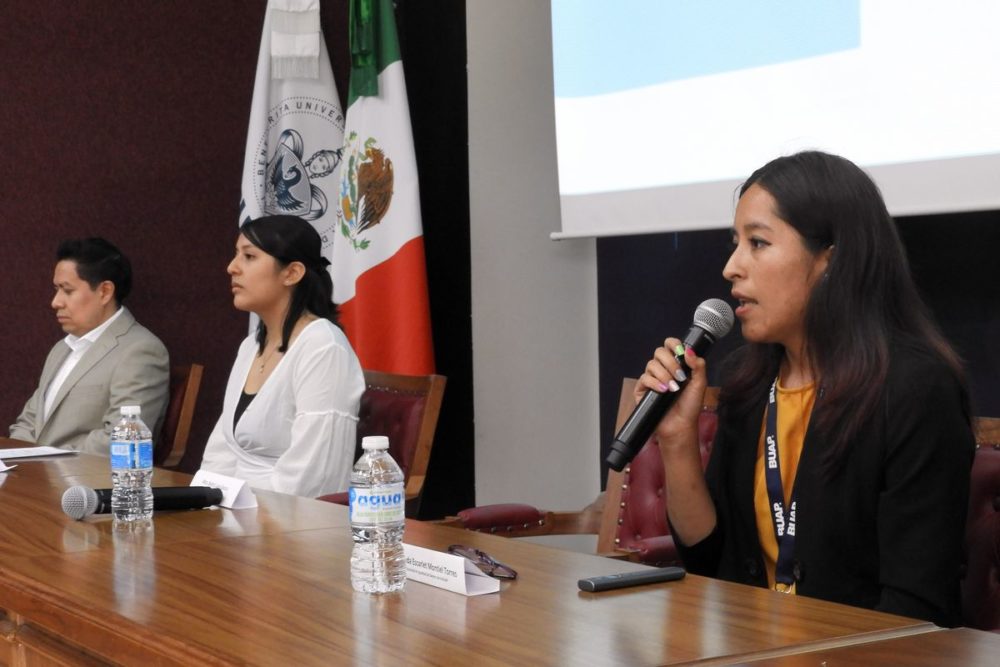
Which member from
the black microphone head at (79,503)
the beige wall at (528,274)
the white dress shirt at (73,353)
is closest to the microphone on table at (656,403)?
the black microphone head at (79,503)

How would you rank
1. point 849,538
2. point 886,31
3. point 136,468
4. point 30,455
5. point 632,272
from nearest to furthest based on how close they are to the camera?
1. point 849,538
2. point 136,468
3. point 886,31
4. point 30,455
5. point 632,272

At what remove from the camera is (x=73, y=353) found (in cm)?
420

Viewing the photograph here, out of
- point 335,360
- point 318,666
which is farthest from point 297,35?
point 318,666

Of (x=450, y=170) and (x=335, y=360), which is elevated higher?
(x=450, y=170)

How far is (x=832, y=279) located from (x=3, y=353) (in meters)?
3.56

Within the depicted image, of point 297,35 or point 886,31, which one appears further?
point 297,35

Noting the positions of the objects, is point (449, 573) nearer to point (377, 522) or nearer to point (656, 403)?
point (377, 522)

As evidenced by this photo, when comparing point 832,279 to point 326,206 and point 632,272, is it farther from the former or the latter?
point 326,206

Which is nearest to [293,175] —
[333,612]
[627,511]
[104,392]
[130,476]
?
[104,392]

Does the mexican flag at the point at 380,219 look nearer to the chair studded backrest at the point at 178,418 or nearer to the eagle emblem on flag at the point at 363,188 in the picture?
the eagle emblem on flag at the point at 363,188

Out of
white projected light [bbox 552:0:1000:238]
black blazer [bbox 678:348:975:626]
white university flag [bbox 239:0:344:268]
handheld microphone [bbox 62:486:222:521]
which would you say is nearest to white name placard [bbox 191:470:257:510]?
handheld microphone [bbox 62:486:222:521]

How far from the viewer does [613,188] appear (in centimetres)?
348

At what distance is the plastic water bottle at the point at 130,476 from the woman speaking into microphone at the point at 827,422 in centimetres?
89

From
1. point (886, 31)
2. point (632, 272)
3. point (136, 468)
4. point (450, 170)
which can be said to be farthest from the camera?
point (450, 170)
